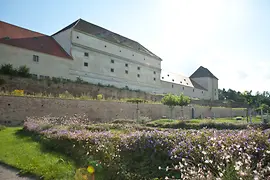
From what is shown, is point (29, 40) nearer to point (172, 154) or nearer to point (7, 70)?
point (7, 70)

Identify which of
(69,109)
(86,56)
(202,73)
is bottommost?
(69,109)

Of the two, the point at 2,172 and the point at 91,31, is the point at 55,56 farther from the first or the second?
the point at 2,172

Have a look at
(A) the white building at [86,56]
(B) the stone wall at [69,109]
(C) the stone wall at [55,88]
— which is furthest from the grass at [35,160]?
(A) the white building at [86,56]

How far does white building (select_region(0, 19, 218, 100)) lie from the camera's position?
2233cm

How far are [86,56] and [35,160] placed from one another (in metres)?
25.2

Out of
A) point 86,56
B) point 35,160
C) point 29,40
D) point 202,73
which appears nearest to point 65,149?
point 35,160

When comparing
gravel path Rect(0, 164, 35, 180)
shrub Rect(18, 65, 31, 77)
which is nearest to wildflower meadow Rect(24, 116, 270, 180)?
gravel path Rect(0, 164, 35, 180)

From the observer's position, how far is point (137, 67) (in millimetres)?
37875

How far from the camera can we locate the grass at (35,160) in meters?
4.47

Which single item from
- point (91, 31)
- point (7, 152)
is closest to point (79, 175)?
point (7, 152)

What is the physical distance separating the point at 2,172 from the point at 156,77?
125 feet

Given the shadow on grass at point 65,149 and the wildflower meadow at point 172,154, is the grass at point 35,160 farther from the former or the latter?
the wildflower meadow at point 172,154

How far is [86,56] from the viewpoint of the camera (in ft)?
95.8

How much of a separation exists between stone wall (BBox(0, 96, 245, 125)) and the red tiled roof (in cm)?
1042
